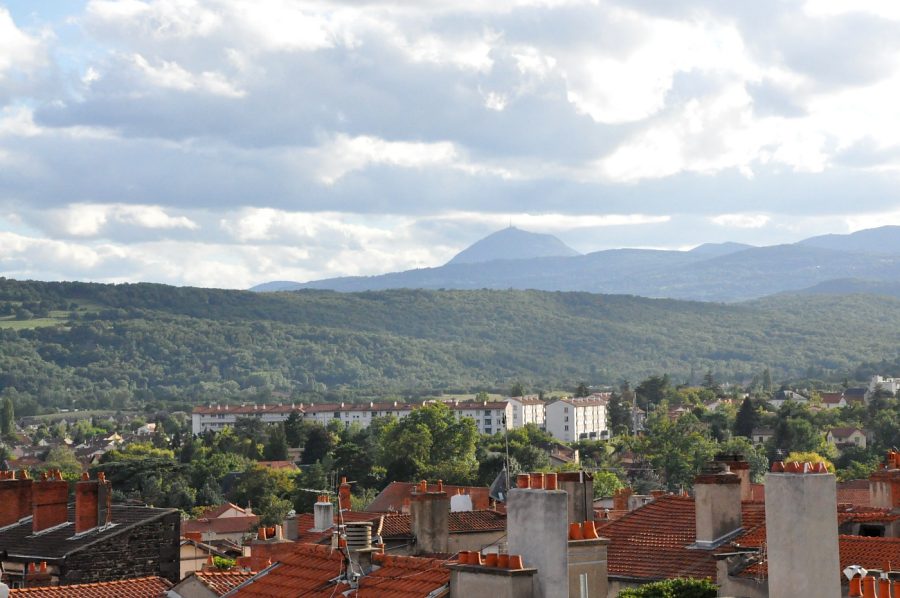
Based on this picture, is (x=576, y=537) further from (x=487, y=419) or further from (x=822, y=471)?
(x=487, y=419)

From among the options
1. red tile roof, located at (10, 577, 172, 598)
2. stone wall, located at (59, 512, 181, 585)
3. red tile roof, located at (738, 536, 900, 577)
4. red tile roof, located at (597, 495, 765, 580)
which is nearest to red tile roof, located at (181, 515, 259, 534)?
stone wall, located at (59, 512, 181, 585)

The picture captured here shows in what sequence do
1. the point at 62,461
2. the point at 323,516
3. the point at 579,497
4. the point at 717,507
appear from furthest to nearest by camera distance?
the point at 62,461
the point at 323,516
the point at 717,507
the point at 579,497

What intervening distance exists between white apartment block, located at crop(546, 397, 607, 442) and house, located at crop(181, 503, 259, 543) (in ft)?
369

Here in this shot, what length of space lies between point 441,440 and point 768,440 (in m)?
30.5

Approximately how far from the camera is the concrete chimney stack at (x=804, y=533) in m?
10.6

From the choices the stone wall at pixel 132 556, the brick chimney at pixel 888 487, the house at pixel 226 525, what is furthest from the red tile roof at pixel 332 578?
the house at pixel 226 525

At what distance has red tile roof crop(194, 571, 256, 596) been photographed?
59.8ft

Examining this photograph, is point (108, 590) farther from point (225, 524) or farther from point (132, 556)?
point (225, 524)

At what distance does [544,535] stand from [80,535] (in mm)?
17433

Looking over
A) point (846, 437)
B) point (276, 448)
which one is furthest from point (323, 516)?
point (276, 448)

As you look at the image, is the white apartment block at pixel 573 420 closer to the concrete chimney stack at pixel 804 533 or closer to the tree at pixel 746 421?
the tree at pixel 746 421

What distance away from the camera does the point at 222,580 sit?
19.1 m

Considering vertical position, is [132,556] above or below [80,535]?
below

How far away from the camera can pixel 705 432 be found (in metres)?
123
